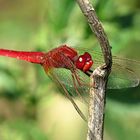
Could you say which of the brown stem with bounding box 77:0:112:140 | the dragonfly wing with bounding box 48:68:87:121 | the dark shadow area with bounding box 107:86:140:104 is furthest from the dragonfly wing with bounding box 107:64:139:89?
the dark shadow area with bounding box 107:86:140:104

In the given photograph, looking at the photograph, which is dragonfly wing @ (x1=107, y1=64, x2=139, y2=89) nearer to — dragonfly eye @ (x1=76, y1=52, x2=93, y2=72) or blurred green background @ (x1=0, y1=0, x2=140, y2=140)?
dragonfly eye @ (x1=76, y1=52, x2=93, y2=72)

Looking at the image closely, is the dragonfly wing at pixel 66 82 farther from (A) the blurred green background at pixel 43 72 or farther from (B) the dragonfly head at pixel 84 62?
(A) the blurred green background at pixel 43 72

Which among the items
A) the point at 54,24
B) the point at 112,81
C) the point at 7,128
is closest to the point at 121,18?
the point at 54,24

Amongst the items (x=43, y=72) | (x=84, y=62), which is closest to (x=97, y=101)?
(x=84, y=62)

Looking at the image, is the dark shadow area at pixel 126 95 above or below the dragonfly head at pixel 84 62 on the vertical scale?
above

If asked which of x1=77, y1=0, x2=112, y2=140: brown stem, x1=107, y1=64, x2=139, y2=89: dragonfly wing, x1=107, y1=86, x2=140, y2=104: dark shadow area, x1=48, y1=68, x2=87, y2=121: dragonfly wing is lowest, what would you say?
x1=77, y1=0, x2=112, y2=140: brown stem

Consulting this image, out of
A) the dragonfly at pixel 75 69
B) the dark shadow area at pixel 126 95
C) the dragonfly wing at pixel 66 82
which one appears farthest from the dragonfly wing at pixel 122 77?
the dark shadow area at pixel 126 95
